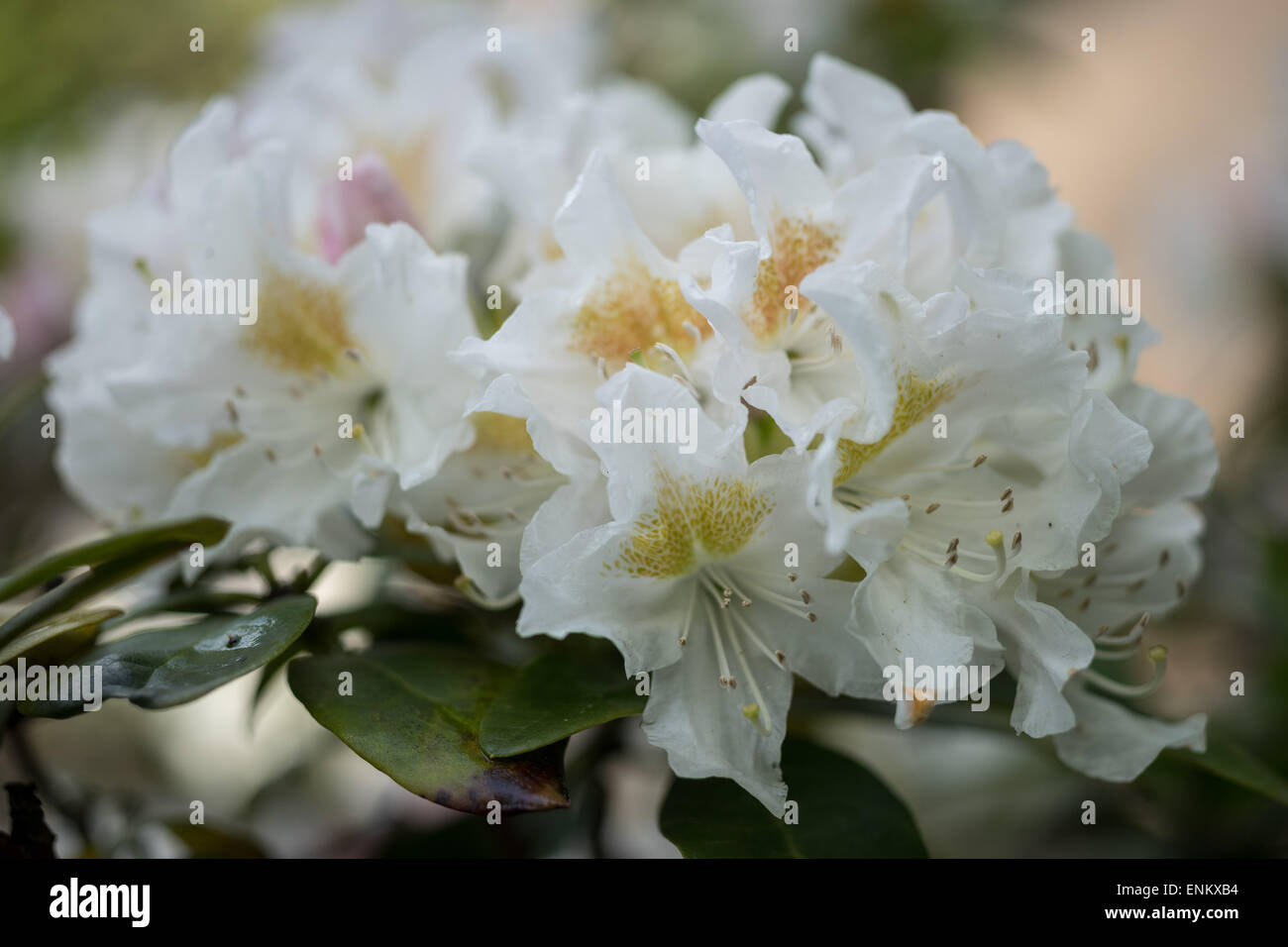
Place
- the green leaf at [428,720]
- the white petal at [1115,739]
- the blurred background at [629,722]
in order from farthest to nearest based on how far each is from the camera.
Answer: the blurred background at [629,722]
the white petal at [1115,739]
the green leaf at [428,720]

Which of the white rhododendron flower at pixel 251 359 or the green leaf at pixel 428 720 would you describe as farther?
the white rhododendron flower at pixel 251 359

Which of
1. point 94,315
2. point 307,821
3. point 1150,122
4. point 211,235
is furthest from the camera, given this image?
point 1150,122

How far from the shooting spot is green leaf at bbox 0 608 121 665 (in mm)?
578

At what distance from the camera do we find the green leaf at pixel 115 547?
632 mm

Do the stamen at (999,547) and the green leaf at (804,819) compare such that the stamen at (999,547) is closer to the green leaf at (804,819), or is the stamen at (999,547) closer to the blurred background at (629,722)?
the green leaf at (804,819)

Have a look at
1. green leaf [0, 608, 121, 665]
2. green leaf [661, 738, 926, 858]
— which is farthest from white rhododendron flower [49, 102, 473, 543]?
green leaf [661, 738, 926, 858]

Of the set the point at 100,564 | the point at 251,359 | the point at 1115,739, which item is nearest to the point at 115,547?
the point at 100,564

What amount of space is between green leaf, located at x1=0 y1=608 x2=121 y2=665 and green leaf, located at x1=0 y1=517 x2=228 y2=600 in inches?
1.2

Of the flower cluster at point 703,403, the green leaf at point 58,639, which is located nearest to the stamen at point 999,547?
the flower cluster at point 703,403

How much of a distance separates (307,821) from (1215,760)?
1047 millimetres

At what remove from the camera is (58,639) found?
60cm

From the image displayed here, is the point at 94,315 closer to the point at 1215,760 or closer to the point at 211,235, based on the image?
the point at 211,235
